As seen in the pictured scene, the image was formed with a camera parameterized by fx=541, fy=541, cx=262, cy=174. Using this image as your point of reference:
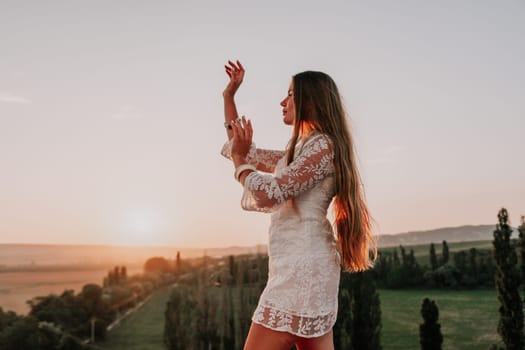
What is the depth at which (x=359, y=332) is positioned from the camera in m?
10.6

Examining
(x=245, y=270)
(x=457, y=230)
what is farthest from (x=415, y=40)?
(x=457, y=230)

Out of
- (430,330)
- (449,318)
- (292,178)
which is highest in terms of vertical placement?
(292,178)

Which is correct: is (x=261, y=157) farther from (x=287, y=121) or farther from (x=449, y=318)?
(x=449, y=318)

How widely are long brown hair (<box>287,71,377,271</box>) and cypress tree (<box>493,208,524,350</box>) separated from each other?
1024cm

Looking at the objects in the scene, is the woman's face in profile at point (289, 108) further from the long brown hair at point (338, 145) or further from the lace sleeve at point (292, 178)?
the lace sleeve at point (292, 178)

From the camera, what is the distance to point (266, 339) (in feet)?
5.03

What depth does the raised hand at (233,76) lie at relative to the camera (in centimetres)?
203

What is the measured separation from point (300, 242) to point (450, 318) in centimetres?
1487

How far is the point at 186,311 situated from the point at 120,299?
128 centimetres

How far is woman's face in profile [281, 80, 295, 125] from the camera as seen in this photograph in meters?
1.75

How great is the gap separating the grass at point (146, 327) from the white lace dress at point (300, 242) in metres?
9.12

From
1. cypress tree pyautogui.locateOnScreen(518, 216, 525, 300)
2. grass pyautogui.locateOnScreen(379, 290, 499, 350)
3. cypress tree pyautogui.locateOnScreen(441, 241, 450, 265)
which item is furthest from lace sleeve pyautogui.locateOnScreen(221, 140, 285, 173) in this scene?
cypress tree pyautogui.locateOnScreen(441, 241, 450, 265)

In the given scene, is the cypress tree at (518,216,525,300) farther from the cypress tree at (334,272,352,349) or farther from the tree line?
the tree line

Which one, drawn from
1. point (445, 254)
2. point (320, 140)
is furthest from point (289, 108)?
point (445, 254)
